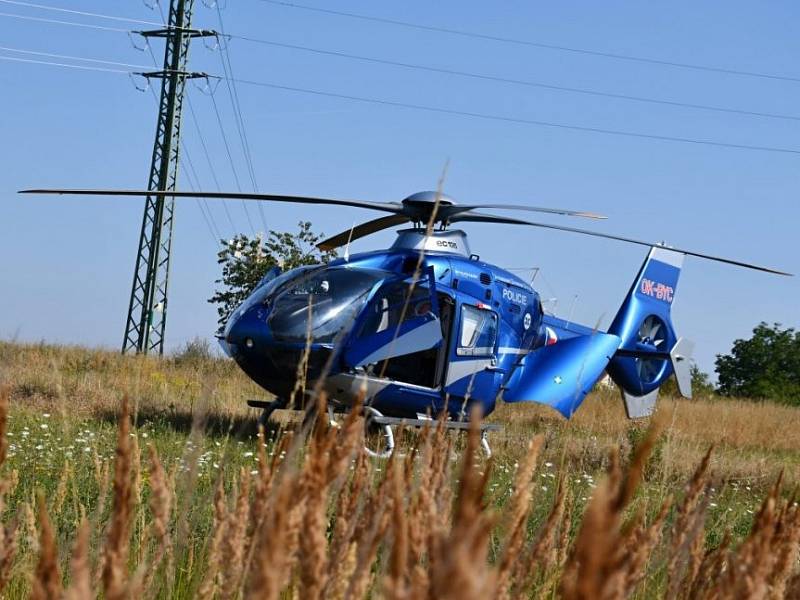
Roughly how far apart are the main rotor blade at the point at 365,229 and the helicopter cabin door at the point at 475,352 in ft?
4.15

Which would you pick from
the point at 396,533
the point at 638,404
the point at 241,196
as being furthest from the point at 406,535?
the point at 638,404

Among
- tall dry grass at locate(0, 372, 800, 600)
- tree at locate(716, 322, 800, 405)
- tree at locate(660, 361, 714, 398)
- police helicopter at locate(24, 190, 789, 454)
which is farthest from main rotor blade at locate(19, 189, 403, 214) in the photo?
tree at locate(716, 322, 800, 405)

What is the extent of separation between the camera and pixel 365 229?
11.8 m

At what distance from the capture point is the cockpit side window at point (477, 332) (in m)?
11.0

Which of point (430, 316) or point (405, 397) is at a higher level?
point (430, 316)

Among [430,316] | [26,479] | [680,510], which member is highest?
[430,316]

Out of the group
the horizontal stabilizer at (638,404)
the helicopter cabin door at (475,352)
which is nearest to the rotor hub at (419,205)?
the helicopter cabin door at (475,352)

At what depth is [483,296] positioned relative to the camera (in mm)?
11133

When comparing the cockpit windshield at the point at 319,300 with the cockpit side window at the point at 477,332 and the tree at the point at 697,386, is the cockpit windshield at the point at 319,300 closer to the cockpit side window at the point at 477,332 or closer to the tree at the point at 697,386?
the cockpit side window at the point at 477,332

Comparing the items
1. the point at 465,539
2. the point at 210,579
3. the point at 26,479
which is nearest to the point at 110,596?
the point at 465,539

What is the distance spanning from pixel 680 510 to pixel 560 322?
11342 millimetres

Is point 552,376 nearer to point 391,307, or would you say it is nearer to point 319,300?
point 391,307

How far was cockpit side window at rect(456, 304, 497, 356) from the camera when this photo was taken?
10969 mm

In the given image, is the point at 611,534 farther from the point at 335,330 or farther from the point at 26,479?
the point at 335,330
